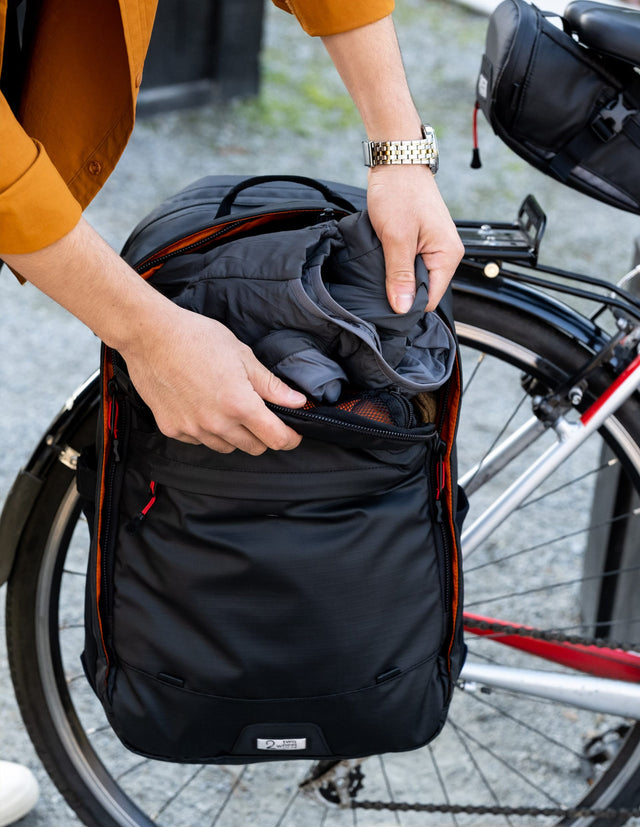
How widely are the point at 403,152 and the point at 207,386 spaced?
42 centimetres

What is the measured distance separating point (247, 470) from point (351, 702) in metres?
0.34

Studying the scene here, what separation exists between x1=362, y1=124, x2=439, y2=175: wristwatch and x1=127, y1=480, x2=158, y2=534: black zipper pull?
0.49 metres

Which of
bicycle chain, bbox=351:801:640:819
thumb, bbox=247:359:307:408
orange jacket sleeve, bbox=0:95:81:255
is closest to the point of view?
orange jacket sleeve, bbox=0:95:81:255

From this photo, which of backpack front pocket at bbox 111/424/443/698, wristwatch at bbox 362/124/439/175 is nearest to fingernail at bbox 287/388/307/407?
backpack front pocket at bbox 111/424/443/698

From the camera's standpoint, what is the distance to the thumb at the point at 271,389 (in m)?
1.07

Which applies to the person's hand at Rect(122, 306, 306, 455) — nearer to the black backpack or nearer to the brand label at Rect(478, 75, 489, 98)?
the black backpack

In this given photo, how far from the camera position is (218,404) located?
3.47 feet

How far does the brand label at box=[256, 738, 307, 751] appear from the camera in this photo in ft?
4.19

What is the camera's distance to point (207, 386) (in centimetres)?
105

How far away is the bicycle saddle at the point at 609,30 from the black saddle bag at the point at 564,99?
0.04 feet

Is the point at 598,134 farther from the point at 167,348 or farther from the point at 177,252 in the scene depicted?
the point at 167,348

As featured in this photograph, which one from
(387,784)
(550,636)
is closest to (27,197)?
(550,636)

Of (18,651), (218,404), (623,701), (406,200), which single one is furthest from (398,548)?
(18,651)

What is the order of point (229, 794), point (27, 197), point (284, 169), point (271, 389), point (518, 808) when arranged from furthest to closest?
point (284, 169), point (229, 794), point (518, 808), point (271, 389), point (27, 197)
